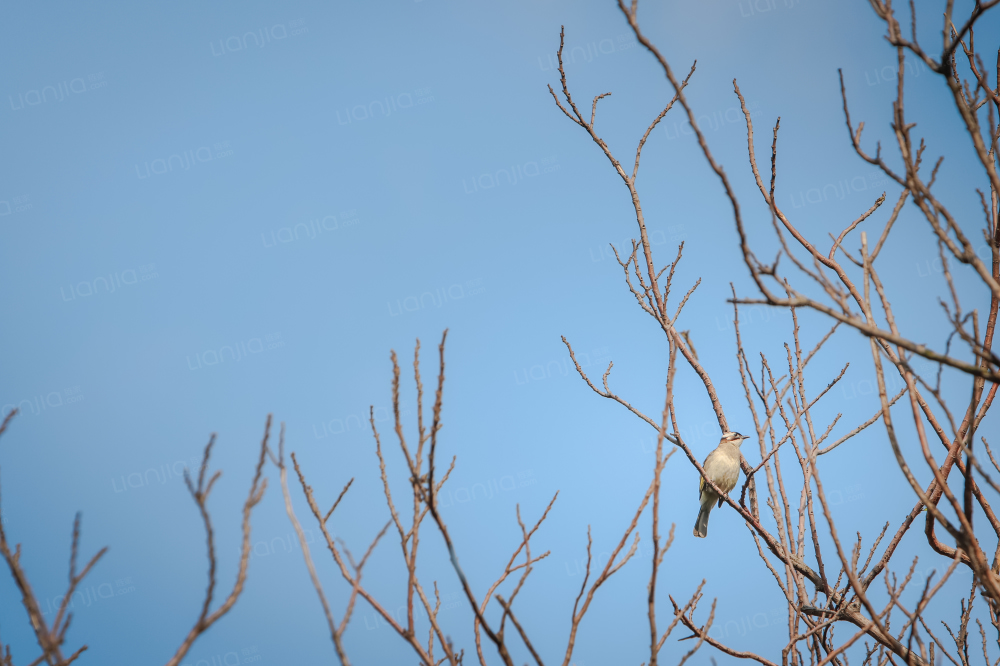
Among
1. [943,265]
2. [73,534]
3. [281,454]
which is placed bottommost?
[73,534]

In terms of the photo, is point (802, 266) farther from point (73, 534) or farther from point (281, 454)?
point (73, 534)

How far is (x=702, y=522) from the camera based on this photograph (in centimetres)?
676

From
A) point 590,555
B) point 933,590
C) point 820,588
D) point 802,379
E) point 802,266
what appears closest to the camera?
point 802,266

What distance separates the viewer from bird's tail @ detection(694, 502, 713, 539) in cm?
670

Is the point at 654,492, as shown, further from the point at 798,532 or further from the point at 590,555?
the point at 798,532

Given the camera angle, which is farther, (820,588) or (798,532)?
(798,532)

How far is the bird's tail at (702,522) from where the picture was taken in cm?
670

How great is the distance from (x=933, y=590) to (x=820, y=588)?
666 millimetres

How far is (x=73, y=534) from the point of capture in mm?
1885

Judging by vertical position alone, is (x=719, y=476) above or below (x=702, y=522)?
above

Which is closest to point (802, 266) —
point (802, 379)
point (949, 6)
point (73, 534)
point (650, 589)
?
point (949, 6)

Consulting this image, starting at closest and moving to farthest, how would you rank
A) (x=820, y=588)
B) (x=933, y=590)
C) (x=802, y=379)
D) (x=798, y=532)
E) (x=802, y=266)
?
1. (x=802, y=266)
2. (x=933, y=590)
3. (x=820, y=588)
4. (x=798, y=532)
5. (x=802, y=379)

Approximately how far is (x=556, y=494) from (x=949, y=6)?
2.23 m

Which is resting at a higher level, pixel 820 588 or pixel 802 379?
pixel 802 379
